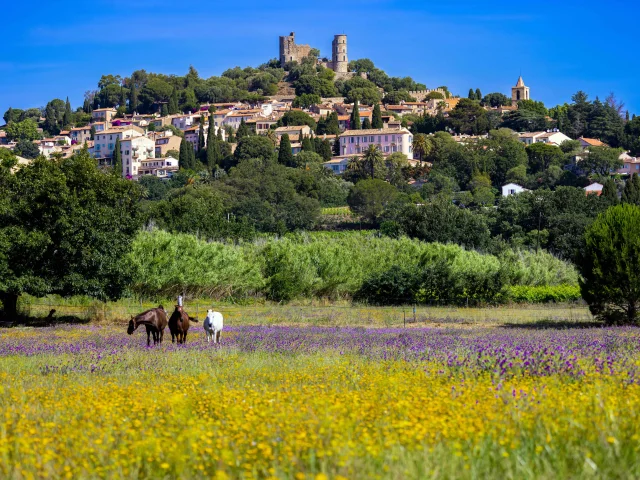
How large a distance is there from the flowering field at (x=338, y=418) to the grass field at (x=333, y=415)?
0.03 metres

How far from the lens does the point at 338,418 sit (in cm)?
914

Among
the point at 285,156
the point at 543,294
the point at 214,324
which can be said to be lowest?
the point at 543,294

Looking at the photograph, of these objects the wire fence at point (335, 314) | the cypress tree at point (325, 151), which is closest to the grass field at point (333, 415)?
the wire fence at point (335, 314)

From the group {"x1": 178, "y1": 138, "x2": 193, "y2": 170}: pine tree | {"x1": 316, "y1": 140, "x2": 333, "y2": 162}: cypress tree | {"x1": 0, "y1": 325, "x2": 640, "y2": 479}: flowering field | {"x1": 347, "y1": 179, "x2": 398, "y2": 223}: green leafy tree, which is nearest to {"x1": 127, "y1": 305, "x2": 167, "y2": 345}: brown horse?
{"x1": 0, "y1": 325, "x2": 640, "y2": 479}: flowering field

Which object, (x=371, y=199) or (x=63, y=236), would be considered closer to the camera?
(x=63, y=236)

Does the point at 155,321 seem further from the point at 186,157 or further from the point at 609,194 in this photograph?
the point at 186,157

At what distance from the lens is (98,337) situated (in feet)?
85.1

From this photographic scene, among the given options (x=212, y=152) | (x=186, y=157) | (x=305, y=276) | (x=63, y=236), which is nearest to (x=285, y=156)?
(x=212, y=152)

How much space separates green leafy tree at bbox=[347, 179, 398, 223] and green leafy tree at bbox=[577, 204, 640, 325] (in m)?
90.3

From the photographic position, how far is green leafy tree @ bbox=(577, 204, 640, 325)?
103 feet

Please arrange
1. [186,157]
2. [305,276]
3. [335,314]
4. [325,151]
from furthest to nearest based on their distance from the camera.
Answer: [325,151] → [186,157] → [305,276] → [335,314]

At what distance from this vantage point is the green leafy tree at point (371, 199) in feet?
412

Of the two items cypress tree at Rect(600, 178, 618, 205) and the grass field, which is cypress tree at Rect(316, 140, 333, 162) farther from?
the grass field

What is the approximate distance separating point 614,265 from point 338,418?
24.9 metres
